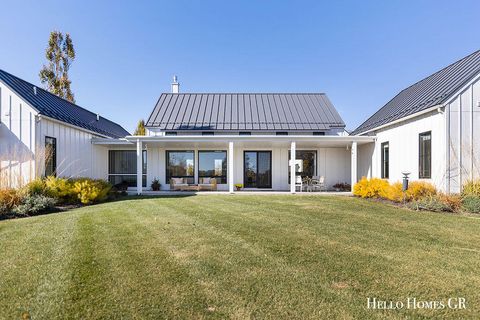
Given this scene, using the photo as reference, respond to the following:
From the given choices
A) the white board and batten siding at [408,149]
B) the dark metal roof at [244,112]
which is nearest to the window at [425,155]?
the white board and batten siding at [408,149]

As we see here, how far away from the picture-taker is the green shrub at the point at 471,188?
8406 mm

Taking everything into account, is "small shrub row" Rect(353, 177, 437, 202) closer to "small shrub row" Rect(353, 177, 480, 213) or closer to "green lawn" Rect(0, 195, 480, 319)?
"small shrub row" Rect(353, 177, 480, 213)

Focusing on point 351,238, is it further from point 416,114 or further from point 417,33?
point 417,33

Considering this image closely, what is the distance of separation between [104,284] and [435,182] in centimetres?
1030

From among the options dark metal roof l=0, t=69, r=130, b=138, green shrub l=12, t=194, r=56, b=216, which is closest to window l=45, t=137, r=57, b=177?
dark metal roof l=0, t=69, r=130, b=138

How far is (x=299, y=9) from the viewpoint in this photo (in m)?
14.9

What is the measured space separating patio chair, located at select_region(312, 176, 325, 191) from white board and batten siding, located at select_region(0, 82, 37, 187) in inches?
486

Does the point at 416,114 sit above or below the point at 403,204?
above

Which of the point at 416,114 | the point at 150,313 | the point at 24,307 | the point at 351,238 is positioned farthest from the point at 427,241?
the point at 416,114

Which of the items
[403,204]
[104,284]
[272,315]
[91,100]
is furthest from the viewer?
[91,100]

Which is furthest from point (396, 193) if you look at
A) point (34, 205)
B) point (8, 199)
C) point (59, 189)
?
point (8, 199)

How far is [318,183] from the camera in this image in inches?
571

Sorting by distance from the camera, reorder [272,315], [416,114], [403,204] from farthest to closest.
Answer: [416,114] → [403,204] → [272,315]

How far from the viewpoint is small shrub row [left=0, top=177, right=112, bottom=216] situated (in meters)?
7.93
